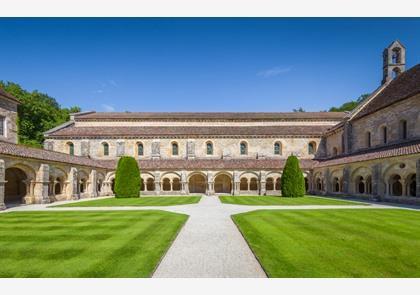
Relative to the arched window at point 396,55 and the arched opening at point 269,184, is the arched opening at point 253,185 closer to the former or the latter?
the arched opening at point 269,184

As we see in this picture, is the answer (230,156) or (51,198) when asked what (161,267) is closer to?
(51,198)

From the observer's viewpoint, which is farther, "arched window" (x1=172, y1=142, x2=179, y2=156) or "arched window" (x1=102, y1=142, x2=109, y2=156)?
"arched window" (x1=172, y1=142, x2=179, y2=156)

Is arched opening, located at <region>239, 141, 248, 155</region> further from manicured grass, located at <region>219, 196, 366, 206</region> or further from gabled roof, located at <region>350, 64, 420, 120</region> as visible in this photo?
gabled roof, located at <region>350, 64, 420, 120</region>

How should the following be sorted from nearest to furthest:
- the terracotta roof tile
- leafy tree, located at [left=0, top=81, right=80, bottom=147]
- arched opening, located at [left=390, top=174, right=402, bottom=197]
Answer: the terracotta roof tile, arched opening, located at [left=390, top=174, right=402, bottom=197], leafy tree, located at [left=0, top=81, right=80, bottom=147]

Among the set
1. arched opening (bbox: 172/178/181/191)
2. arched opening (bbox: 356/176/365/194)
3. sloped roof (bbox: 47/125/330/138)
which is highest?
sloped roof (bbox: 47/125/330/138)

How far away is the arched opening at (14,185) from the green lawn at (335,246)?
22613mm

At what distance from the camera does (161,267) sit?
19.1 ft

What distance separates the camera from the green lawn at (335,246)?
5.53m

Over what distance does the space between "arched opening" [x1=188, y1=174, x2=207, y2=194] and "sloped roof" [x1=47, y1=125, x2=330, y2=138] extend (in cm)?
587

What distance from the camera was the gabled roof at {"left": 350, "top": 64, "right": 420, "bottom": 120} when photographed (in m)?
22.5

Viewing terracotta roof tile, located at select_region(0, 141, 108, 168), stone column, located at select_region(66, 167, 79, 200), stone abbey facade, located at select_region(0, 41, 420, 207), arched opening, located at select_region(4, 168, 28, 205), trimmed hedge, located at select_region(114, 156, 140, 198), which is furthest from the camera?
trimmed hedge, located at select_region(114, 156, 140, 198)

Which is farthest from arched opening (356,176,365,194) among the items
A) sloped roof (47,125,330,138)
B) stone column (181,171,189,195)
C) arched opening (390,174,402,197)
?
stone column (181,171,189,195)

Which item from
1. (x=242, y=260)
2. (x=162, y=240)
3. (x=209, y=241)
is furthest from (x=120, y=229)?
(x=242, y=260)

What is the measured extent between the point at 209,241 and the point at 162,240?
151 centimetres
